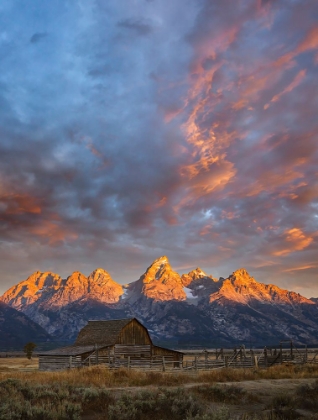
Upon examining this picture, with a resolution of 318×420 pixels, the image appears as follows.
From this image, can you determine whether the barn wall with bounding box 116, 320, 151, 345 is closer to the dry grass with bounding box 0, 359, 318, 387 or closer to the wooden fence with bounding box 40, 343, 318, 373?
the wooden fence with bounding box 40, 343, 318, 373

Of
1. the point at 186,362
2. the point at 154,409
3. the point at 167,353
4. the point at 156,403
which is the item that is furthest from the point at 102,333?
the point at 154,409

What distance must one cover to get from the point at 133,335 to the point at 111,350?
15.6 feet

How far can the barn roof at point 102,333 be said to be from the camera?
49.1 meters

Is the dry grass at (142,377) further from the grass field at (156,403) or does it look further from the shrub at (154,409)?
the shrub at (154,409)

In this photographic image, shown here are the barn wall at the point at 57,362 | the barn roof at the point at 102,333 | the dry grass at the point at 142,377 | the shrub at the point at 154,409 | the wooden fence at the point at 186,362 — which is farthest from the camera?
the barn roof at the point at 102,333

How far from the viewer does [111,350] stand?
47.2m

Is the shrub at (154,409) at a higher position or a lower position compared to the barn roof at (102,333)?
lower

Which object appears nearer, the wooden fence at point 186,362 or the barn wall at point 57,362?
the wooden fence at point 186,362

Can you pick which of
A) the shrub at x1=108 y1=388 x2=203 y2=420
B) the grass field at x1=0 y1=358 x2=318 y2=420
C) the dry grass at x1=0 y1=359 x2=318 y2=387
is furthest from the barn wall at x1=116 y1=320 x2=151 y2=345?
the shrub at x1=108 y1=388 x2=203 y2=420


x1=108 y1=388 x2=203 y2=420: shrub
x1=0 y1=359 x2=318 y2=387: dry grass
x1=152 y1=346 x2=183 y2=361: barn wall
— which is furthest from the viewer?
x1=152 y1=346 x2=183 y2=361: barn wall

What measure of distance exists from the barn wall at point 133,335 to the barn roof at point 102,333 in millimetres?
557

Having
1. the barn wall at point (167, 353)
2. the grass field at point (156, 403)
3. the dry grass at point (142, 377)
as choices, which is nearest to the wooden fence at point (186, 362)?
the barn wall at point (167, 353)

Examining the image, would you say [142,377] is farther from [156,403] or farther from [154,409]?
[154,409]

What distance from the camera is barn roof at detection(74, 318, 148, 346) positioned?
4912cm
